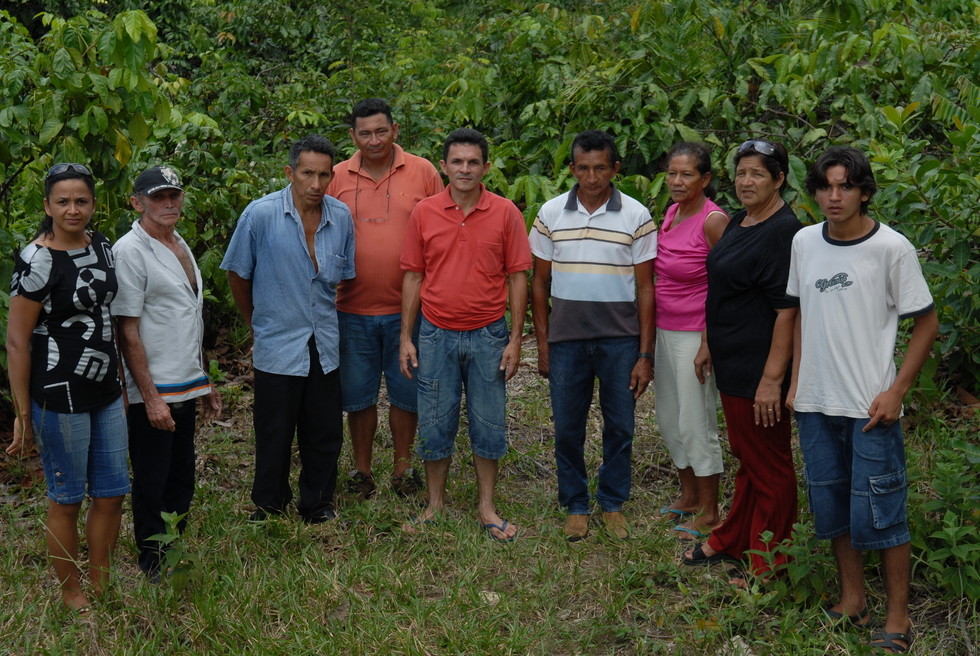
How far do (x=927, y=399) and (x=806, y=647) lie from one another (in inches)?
90.8

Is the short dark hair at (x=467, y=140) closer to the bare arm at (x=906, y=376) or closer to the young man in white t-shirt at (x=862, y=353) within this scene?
the young man in white t-shirt at (x=862, y=353)

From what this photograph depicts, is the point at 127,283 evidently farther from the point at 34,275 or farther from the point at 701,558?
the point at 701,558

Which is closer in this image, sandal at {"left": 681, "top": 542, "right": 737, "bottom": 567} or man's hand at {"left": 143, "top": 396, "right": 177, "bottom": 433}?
man's hand at {"left": 143, "top": 396, "right": 177, "bottom": 433}

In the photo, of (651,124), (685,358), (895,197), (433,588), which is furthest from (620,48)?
(433,588)

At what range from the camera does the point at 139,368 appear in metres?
3.64

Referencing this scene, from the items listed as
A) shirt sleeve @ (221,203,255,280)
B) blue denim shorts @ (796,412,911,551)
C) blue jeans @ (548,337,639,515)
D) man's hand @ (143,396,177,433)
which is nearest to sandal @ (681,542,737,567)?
blue jeans @ (548,337,639,515)

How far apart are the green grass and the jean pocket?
16.9 inches

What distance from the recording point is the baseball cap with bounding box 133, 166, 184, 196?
144 inches

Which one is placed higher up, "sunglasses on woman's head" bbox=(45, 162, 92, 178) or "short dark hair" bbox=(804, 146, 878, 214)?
"sunglasses on woman's head" bbox=(45, 162, 92, 178)

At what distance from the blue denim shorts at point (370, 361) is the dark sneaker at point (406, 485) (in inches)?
14.0

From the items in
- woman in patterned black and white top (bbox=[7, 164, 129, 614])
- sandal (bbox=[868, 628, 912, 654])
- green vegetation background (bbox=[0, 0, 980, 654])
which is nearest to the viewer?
sandal (bbox=[868, 628, 912, 654])

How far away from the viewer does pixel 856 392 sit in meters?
3.17

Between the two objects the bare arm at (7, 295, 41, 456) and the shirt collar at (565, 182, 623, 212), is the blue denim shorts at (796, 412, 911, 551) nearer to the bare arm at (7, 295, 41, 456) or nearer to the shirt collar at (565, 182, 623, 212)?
the shirt collar at (565, 182, 623, 212)

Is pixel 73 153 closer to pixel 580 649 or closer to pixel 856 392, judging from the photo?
pixel 580 649
